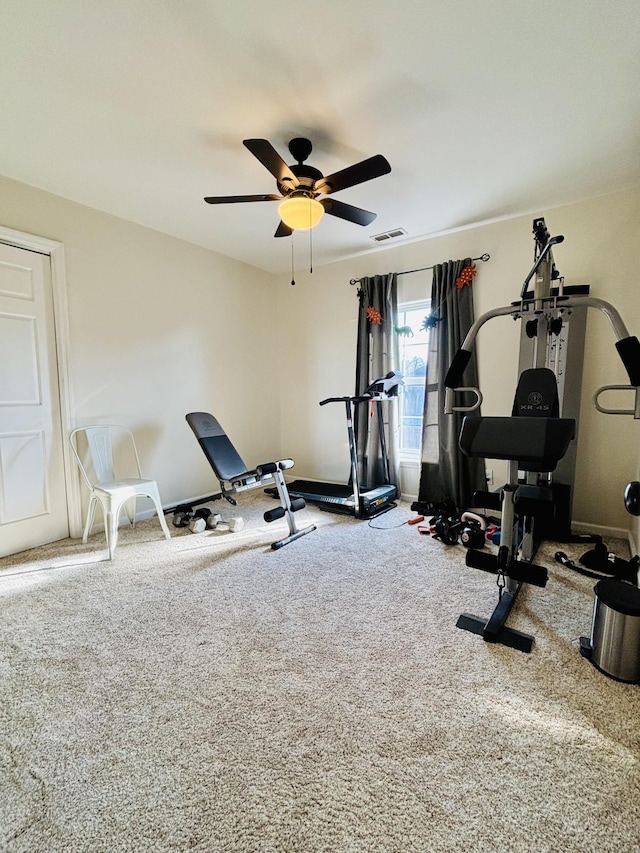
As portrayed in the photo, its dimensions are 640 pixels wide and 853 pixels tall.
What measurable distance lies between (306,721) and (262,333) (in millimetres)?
4132

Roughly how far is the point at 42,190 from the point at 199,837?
3.85 m

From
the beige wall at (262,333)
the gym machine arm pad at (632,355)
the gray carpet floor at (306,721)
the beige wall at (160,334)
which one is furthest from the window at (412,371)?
the gym machine arm pad at (632,355)

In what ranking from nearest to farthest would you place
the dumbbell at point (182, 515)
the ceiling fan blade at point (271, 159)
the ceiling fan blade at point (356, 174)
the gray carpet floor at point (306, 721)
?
the gray carpet floor at point (306, 721) < the ceiling fan blade at point (271, 159) < the ceiling fan blade at point (356, 174) < the dumbbell at point (182, 515)

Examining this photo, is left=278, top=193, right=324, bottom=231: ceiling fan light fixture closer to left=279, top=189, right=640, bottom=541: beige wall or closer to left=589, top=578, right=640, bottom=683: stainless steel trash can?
left=279, top=189, right=640, bottom=541: beige wall

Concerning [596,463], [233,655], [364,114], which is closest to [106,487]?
[233,655]

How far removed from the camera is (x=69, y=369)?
304cm

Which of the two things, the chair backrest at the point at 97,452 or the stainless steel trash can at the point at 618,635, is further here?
the chair backrest at the point at 97,452

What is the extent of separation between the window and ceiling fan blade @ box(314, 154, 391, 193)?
192cm

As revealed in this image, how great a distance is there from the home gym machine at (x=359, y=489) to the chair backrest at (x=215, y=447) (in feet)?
2.86

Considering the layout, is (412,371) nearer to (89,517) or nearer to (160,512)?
(160,512)

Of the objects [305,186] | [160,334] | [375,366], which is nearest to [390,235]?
[375,366]

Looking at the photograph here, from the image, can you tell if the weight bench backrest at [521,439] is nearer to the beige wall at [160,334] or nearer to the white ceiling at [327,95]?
the white ceiling at [327,95]

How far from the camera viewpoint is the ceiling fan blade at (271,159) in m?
1.82

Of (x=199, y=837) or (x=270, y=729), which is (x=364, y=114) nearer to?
(x=270, y=729)
